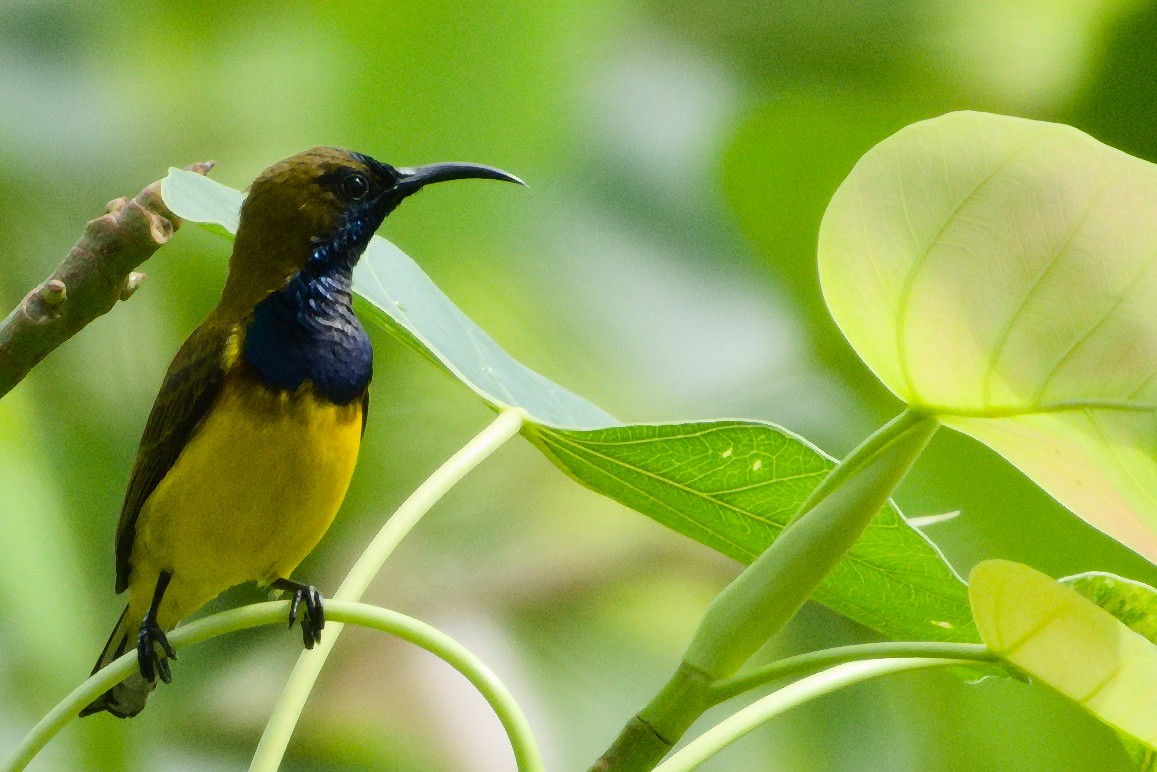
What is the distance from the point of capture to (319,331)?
1107mm

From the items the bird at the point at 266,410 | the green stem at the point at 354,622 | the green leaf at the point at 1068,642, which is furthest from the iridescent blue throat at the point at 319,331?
the green leaf at the point at 1068,642

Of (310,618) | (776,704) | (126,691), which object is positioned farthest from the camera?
(126,691)

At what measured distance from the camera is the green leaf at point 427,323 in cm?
90

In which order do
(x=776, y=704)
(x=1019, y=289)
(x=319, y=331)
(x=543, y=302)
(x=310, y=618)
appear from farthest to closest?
1. (x=543, y=302)
2. (x=319, y=331)
3. (x=310, y=618)
4. (x=776, y=704)
5. (x=1019, y=289)

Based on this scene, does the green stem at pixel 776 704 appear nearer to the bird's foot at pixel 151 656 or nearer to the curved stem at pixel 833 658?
the curved stem at pixel 833 658

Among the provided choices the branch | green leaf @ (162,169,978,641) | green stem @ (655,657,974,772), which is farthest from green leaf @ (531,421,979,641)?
the branch

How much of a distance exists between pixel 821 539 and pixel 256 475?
1.96 ft

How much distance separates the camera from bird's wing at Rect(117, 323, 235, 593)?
1069mm

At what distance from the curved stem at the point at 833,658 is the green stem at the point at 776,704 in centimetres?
1

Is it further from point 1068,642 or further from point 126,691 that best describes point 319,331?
point 1068,642

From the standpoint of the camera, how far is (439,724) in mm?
2373

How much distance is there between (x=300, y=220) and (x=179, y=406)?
0.23m

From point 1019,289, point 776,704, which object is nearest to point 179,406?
point 776,704

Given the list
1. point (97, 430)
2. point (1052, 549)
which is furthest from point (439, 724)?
point (1052, 549)
